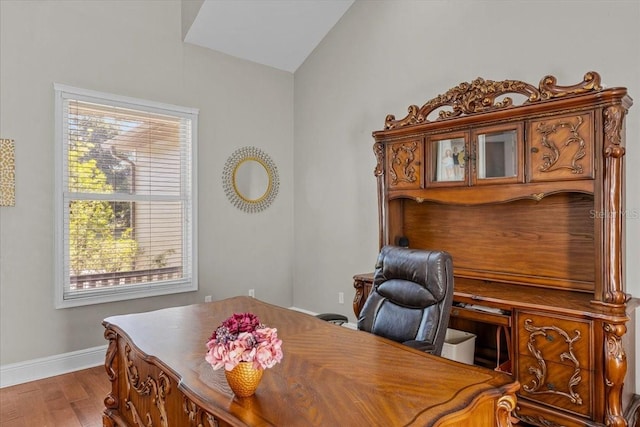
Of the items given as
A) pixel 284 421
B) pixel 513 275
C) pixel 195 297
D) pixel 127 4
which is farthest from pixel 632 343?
pixel 127 4

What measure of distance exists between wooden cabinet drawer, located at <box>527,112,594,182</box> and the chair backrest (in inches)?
39.5

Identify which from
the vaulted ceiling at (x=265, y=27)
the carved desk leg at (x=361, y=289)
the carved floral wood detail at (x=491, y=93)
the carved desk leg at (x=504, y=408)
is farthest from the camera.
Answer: the vaulted ceiling at (x=265, y=27)

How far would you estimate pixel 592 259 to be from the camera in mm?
2691

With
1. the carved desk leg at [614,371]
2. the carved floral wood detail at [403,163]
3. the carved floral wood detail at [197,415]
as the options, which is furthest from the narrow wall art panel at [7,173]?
the carved desk leg at [614,371]

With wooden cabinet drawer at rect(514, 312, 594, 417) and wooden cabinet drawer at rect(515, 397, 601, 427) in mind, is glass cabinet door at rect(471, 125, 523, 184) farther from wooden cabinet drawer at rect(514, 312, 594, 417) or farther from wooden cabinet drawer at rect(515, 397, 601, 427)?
wooden cabinet drawer at rect(515, 397, 601, 427)

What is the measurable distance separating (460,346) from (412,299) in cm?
107

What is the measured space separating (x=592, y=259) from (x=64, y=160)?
→ 4121 millimetres

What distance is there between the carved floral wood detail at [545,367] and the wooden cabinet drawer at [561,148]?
3.03ft

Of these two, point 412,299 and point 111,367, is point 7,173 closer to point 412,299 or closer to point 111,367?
point 111,367

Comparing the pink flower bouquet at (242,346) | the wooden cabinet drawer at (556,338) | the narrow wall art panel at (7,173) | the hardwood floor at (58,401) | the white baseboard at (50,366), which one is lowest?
the hardwood floor at (58,401)

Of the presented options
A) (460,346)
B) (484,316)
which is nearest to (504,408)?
(484,316)

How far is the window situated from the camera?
3.47m

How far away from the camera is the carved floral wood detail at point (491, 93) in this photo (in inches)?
94.3

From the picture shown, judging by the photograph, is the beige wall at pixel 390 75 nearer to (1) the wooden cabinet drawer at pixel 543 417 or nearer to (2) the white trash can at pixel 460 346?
(1) the wooden cabinet drawer at pixel 543 417
